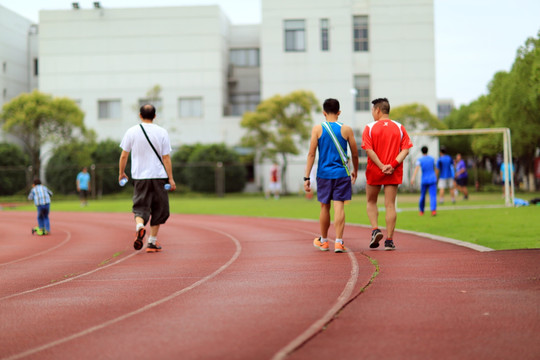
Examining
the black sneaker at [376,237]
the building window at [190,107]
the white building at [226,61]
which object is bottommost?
the black sneaker at [376,237]

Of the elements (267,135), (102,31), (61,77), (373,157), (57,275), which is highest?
(102,31)

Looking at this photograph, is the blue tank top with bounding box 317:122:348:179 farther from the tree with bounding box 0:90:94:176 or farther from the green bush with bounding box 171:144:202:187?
the green bush with bounding box 171:144:202:187

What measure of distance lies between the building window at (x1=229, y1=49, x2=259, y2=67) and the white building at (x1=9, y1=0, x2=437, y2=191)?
8 centimetres

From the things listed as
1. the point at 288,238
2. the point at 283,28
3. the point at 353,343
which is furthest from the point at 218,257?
the point at 283,28

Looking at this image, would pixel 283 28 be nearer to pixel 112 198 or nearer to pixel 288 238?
pixel 112 198

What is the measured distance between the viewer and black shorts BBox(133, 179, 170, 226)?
32.0 feet

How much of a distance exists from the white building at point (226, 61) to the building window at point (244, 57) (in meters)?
0.08

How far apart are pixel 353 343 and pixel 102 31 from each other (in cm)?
5301

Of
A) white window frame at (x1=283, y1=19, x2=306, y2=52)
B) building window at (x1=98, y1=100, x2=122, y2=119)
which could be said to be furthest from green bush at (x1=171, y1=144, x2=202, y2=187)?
white window frame at (x1=283, y1=19, x2=306, y2=52)

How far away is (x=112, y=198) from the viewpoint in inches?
1786

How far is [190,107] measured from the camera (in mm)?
53562

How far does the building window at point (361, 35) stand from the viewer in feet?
168

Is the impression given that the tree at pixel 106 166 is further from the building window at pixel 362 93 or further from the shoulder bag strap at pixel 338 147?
the shoulder bag strap at pixel 338 147

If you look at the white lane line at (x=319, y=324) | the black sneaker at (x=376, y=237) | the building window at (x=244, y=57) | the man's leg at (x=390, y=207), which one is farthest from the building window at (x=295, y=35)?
the white lane line at (x=319, y=324)
